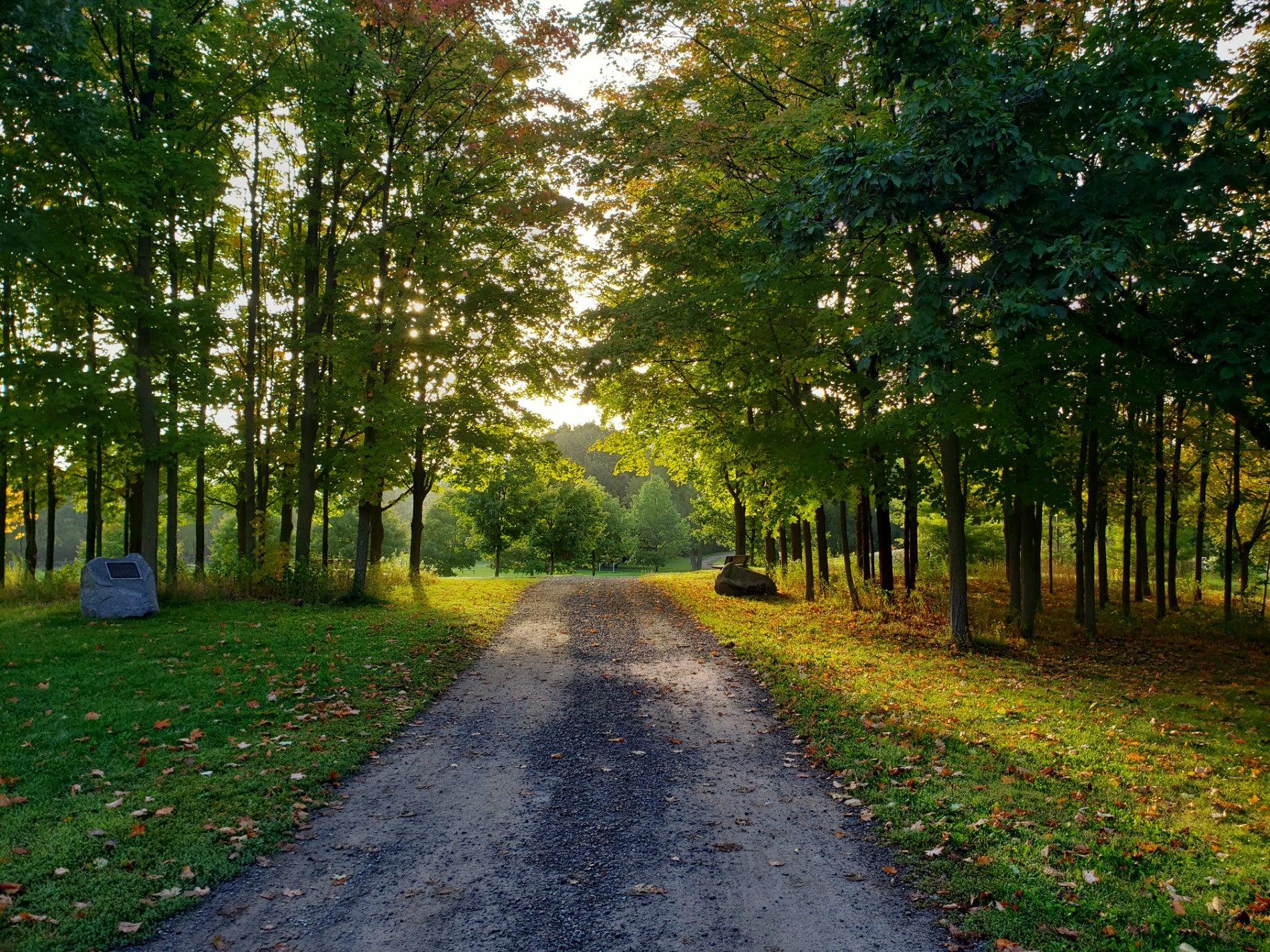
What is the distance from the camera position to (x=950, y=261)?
9.25 m

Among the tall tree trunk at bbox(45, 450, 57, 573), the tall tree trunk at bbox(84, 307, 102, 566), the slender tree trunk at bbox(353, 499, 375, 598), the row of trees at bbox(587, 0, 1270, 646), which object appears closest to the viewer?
the row of trees at bbox(587, 0, 1270, 646)

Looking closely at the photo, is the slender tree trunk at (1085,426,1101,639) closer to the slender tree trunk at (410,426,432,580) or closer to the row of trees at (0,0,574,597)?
the row of trees at (0,0,574,597)

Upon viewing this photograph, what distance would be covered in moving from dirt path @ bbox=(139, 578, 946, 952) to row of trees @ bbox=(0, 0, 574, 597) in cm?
1041

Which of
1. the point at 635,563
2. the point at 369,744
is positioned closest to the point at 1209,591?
the point at 369,744

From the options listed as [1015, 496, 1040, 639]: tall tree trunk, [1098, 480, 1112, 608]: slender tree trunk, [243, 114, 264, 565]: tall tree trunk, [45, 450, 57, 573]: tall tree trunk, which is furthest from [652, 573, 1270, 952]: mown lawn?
[45, 450, 57, 573]: tall tree trunk

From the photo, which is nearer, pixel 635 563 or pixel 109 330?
pixel 109 330

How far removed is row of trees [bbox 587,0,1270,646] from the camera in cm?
605

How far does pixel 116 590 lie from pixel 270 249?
35.4 feet

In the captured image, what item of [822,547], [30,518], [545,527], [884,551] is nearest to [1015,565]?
[884,551]

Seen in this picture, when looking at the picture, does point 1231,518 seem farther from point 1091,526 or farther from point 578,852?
point 578,852

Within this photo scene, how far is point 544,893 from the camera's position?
4207 millimetres

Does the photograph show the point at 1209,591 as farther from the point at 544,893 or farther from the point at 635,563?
the point at 635,563

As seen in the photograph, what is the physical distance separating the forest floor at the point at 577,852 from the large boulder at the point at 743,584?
1126 centimetres

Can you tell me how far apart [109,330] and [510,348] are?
30.1ft
